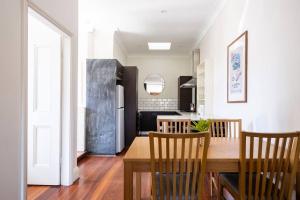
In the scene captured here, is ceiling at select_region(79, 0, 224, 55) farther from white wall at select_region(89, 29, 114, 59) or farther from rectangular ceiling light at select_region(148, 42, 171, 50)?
rectangular ceiling light at select_region(148, 42, 171, 50)

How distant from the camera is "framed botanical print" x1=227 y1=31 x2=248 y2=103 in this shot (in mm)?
3232

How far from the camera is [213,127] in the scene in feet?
10.2

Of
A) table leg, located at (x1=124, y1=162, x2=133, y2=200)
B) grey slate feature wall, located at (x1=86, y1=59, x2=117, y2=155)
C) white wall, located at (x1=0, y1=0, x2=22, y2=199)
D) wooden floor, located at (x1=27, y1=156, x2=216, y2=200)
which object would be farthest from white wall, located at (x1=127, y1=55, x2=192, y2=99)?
table leg, located at (x1=124, y1=162, x2=133, y2=200)

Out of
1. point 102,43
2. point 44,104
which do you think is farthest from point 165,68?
point 44,104

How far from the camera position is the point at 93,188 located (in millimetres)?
3289

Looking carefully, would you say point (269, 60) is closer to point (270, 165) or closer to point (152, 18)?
point (270, 165)

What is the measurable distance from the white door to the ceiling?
51.6 inches

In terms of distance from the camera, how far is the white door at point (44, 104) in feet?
10.9

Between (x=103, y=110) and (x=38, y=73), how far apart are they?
206 centimetres

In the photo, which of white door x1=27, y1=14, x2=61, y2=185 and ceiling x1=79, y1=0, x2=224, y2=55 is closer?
white door x1=27, y1=14, x2=61, y2=185

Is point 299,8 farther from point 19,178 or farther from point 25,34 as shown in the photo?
point 19,178

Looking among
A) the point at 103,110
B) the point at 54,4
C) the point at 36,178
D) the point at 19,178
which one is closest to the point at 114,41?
the point at 103,110

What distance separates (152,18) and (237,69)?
232 cm

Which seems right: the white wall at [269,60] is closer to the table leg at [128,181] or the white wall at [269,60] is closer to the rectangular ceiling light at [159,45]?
the table leg at [128,181]
